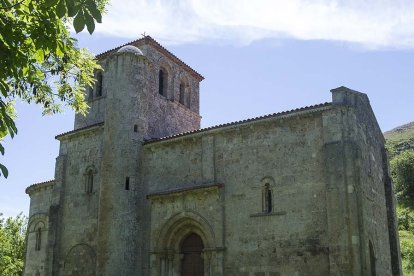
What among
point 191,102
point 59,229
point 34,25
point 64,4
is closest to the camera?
point 64,4

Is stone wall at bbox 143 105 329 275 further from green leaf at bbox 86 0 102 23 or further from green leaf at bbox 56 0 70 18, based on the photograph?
green leaf at bbox 56 0 70 18

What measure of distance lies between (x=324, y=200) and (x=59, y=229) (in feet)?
38.3

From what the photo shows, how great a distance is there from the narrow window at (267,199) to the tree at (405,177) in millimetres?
40169

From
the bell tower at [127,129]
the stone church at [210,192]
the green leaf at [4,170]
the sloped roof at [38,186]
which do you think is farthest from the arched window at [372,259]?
the sloped roof at [38,186]

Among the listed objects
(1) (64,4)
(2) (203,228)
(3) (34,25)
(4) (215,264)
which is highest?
(3) (34,25)

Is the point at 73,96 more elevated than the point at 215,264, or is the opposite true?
the point at 73,96

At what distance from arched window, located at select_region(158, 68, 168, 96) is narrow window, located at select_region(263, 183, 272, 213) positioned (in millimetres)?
8618

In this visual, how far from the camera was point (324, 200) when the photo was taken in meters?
14.7

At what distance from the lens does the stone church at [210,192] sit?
48.0 feet

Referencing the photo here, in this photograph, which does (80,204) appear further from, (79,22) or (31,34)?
(79,22)

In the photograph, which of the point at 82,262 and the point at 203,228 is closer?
the point at 203,228

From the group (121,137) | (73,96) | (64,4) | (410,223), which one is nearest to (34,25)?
(64,4)

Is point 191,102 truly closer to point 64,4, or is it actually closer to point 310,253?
point 310,253

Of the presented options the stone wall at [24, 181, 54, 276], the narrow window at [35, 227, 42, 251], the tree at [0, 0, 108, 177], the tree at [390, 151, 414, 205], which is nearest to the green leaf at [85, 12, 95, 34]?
the tree at [0, 0, 108, 177]
